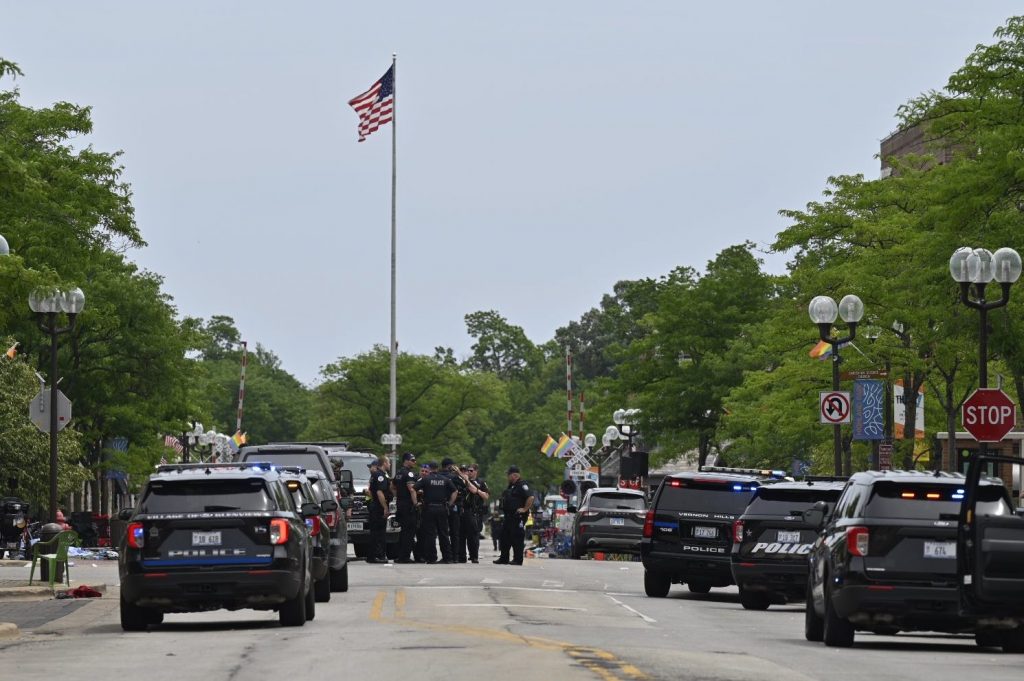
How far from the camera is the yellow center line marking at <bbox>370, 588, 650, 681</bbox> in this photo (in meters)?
14.7

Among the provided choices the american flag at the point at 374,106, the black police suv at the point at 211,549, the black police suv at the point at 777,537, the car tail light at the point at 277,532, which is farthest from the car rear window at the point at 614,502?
the american flag at the point at 374,106

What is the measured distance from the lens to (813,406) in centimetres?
5347

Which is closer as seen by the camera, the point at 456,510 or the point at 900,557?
the point at 900,557

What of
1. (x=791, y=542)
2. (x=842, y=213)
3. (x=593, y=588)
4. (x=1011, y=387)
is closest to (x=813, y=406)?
(x=842, y=213)

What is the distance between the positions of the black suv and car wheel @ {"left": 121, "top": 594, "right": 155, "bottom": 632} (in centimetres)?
915

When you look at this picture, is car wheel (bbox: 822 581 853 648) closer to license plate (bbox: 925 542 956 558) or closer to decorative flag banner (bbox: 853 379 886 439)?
license plate (bbox: 925 542 956 558)

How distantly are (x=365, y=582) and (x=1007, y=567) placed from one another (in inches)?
586

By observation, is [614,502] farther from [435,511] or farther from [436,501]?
[436,501]

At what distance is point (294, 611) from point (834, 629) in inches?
211

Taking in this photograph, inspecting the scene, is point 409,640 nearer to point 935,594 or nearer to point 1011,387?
point 935,594

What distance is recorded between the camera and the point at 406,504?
1426 inches

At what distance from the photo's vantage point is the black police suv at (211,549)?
1973 centimetres

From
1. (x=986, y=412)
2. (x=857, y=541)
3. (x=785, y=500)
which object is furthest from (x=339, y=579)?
(x=857, y=541)

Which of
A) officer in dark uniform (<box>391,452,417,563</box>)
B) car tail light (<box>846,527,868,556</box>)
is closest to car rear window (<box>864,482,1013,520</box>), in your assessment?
car tail light (<box>846,527,868,556</box>)
